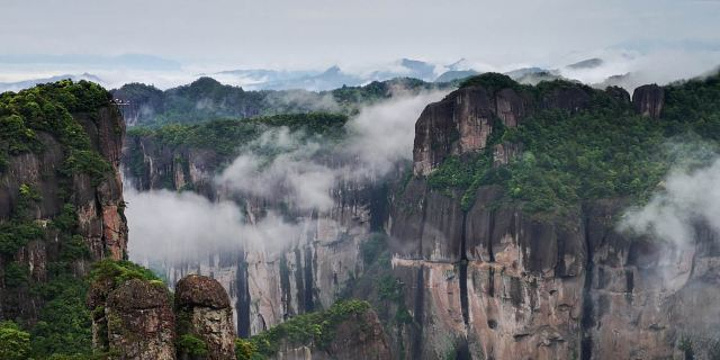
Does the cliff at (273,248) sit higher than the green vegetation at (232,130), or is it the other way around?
the green vegetation at (232,130)

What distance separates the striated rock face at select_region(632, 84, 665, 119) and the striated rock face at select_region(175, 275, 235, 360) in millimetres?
51356

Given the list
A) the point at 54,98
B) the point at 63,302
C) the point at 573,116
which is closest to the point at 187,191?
the point at 573,116

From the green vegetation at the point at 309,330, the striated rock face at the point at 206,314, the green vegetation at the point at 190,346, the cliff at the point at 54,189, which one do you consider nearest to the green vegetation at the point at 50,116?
the cliff at the point at 54,189

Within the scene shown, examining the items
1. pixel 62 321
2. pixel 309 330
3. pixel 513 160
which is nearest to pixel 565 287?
pixel 513 160

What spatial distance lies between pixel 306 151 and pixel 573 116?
88.0 feet

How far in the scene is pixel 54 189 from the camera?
3875 centimetres

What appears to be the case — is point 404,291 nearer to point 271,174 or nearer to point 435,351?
point 435,351

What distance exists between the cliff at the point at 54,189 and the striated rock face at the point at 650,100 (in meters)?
43.6

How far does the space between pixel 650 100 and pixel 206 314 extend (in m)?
52.1

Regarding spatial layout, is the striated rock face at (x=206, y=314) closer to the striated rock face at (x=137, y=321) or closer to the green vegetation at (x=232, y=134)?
the striated rock face at (x=137, y=321)

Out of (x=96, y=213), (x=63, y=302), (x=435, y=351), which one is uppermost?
(x=96, y=213)

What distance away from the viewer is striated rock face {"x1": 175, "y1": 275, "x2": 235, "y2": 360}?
91.7 ft

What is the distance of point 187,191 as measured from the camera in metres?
82.9

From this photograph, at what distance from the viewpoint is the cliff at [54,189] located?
115ft
